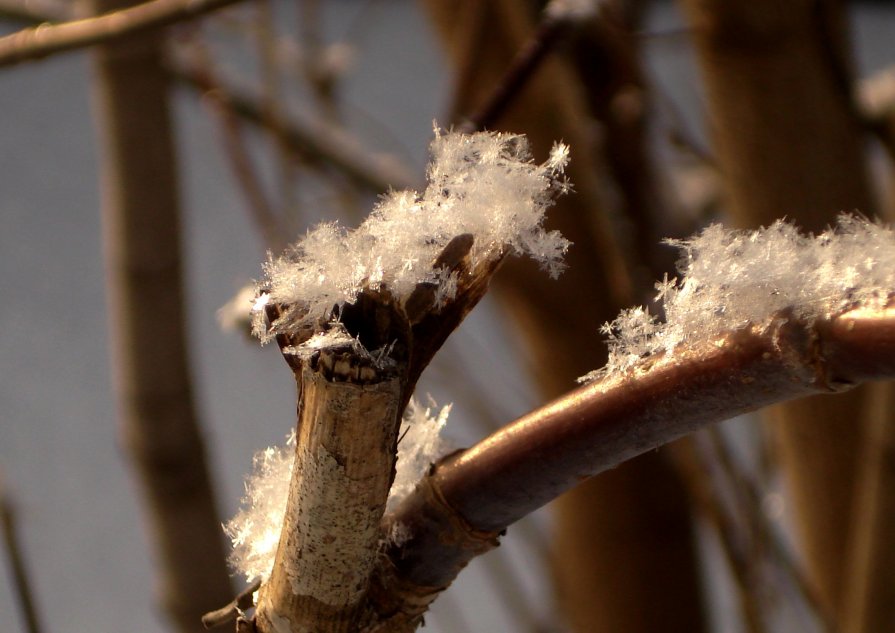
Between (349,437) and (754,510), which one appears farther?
(754,510)

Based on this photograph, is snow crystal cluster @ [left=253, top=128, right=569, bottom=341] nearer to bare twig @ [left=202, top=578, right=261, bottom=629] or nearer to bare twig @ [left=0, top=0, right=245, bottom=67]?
bare twig @ [left=202, top=578, right=261, bottom=629]

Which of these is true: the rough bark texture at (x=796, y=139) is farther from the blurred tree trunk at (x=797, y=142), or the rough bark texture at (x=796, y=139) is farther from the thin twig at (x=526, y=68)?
the thin twig at (x=526, y=68)

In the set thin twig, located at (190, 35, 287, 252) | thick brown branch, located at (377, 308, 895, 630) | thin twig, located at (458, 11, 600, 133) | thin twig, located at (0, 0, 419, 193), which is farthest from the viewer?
thin twig, located at (0, 0, 419, 193)

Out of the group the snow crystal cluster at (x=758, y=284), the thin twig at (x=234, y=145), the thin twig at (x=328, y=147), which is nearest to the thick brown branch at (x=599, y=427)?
the snow crystal cluster at (x=758, y=284)

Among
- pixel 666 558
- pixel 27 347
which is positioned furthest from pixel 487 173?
pixel 27 347

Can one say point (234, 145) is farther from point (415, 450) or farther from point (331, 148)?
point (415, 450)

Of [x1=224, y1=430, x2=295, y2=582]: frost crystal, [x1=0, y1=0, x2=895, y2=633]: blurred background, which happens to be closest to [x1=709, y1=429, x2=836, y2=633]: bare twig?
[x1=0, y1=0, x2=895, y2=633]: blurred background

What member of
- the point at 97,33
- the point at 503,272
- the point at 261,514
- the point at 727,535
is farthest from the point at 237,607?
the point at 503,272

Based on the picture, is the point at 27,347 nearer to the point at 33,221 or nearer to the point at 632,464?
the point at 33,221
